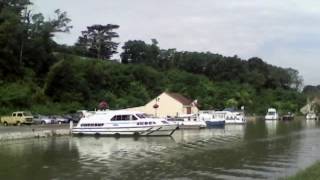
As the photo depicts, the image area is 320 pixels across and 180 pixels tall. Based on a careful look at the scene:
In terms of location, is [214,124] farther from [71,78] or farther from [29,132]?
[29,132]

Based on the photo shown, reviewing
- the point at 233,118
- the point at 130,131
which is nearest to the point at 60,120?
the point at 130,131

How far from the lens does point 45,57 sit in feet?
371

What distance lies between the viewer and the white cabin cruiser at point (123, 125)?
66688mm

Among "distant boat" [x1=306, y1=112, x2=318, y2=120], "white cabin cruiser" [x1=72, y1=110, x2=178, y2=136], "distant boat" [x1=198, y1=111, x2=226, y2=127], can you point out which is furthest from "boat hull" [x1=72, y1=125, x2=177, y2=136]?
"distant boat" [x1=306, y1=112, x2=318, y2=120]

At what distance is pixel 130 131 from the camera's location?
66938 mm

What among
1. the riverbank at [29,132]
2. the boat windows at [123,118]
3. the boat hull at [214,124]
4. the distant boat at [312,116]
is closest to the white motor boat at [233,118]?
the boat hull at [214,124]

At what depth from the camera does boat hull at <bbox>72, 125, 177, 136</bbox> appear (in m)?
66.6

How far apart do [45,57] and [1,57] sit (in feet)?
40.2

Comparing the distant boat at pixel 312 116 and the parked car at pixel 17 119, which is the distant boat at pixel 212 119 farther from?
the distant boat at pixel 312 116

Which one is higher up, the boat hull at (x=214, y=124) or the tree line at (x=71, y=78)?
the tree line at (x=71, y=78)

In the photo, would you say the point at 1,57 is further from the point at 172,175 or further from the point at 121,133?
the point at 172,175

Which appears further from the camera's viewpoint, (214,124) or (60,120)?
(214,124)

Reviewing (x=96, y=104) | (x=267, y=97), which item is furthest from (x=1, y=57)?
(x=267, y=97)

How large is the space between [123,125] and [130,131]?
123cm
